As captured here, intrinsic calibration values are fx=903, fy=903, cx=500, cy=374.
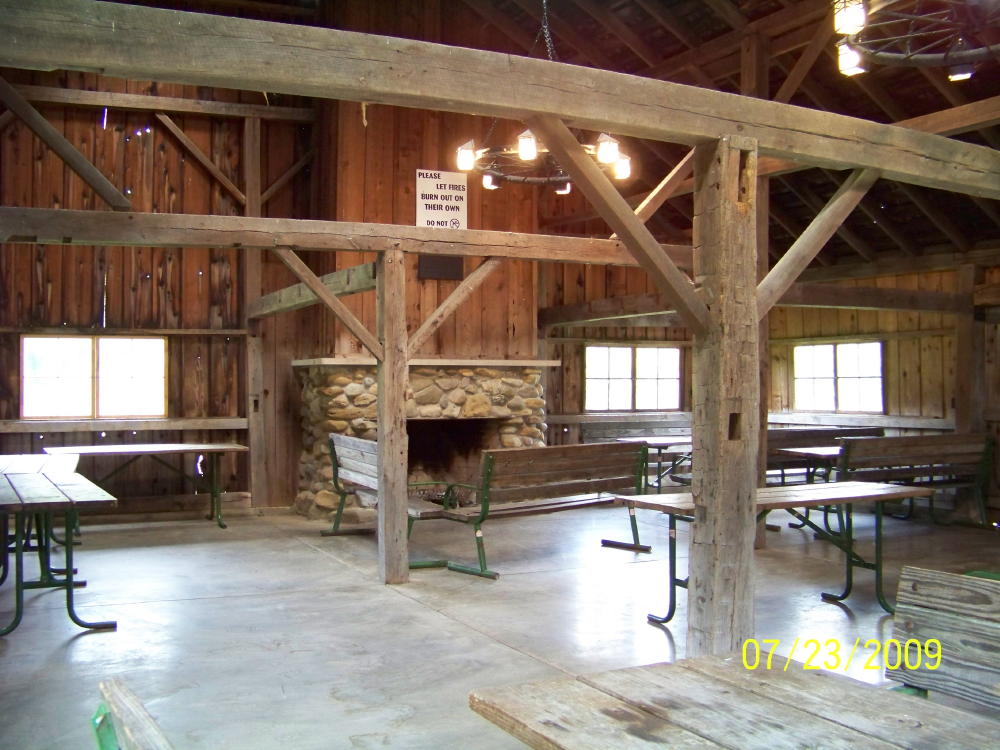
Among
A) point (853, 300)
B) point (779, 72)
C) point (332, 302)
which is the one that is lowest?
point (332, 302)

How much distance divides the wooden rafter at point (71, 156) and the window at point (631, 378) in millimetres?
7380

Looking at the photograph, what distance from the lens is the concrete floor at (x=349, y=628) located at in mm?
3875

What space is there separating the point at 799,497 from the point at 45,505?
4138 mm

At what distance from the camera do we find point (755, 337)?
399 cm

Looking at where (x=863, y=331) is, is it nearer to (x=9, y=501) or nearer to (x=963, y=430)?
(x=963, y=430)

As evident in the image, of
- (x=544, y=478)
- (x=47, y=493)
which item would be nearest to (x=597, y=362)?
(x=544, y=478)

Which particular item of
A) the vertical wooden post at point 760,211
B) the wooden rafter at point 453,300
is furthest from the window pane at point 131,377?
the vertical wooden post at point 760,211

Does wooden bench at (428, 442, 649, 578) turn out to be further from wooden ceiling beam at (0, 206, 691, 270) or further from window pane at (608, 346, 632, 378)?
window pane at (608, 346, 632, 378)

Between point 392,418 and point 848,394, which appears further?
point 848,394

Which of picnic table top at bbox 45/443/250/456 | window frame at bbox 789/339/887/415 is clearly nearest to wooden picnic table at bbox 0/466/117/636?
picnic table top at bbox 45/443/250/456

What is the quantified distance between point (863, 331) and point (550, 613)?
7952mm

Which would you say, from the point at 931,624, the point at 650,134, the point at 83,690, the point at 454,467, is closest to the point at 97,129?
the point at 454,467

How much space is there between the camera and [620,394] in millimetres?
12969

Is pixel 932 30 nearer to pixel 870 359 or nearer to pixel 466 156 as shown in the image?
pixel 466 156
